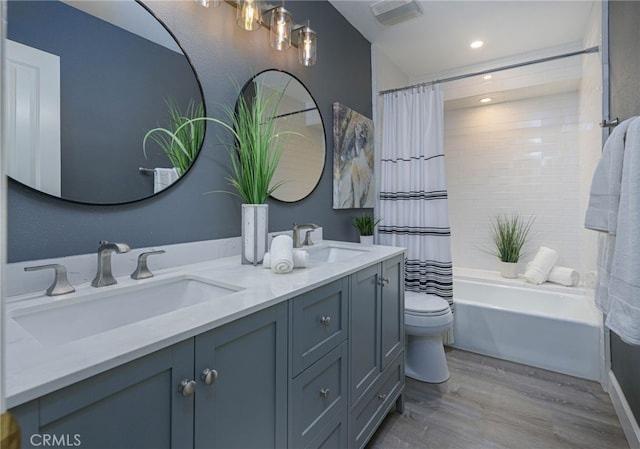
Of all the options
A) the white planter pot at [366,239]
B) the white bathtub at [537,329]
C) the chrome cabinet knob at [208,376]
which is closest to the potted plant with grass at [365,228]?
the white planter pot at [366,239]

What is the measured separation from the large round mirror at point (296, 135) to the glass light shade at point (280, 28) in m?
0.14

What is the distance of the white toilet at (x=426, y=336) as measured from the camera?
Result: 198 cm

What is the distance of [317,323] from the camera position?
3.38 feet

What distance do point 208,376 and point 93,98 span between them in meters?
0.94

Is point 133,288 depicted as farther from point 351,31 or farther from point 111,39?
point 351,31

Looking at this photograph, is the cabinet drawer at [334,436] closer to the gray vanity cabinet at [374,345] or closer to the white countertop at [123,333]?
the gray vanity cabinet at [374,345]

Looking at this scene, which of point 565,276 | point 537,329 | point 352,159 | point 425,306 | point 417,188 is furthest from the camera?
point 565,276

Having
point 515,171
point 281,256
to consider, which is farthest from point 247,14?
point 515,171

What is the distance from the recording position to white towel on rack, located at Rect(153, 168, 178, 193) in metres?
1.15

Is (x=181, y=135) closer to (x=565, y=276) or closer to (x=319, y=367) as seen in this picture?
(x=319, y=367)

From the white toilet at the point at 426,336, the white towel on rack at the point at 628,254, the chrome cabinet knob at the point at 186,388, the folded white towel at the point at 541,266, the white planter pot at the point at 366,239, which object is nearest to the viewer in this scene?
the chrome cabinet knob at the point at 186,388

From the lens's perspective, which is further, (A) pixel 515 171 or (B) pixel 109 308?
(A) pixel 515 171

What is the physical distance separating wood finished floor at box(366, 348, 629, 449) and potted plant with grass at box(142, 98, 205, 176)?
5.23ft

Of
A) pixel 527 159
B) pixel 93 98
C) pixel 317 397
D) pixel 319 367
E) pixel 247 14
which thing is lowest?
pixel 317 397
